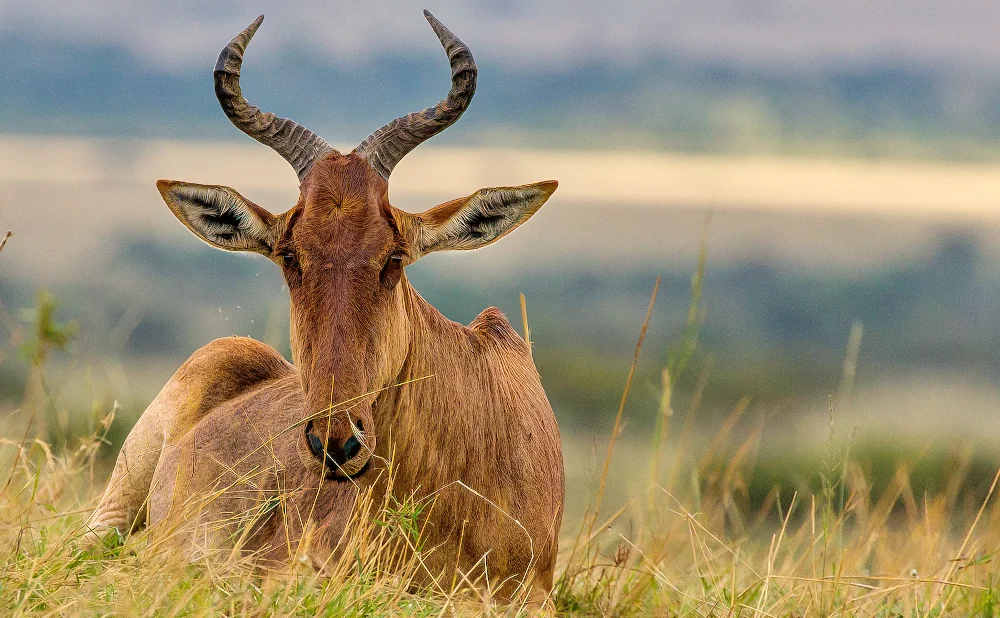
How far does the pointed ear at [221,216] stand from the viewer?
18.9 feet

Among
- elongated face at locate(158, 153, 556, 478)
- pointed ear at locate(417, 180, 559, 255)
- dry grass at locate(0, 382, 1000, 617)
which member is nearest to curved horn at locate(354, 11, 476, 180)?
elongated face at locate(158, 153, 556, 478)

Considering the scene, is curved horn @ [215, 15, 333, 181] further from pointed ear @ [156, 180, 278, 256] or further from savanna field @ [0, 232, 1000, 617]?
savanna field @ [0, 232, 1000, 617]

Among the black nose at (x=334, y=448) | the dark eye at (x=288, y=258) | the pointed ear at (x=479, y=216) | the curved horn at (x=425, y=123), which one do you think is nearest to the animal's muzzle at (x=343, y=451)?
the black nose at (x=334, y=448)

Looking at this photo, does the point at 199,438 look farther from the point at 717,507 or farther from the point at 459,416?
the point at 717,507

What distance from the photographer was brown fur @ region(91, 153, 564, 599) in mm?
5273

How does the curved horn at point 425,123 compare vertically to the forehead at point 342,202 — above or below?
above

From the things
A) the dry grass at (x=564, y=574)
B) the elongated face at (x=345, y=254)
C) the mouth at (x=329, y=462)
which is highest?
the elongated face at (x=345, y=254)

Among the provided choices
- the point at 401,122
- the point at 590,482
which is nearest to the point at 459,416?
the point at 590,482

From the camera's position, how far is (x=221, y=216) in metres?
5.95

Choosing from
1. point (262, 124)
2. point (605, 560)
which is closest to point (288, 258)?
point (262, 124)

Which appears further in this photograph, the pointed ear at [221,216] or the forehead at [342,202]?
the pointed ear at [221,216]

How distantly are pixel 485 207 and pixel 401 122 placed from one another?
2.33ft

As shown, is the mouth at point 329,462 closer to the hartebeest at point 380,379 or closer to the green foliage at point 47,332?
the hartebeest at point 380,379

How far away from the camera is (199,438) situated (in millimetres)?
7445
